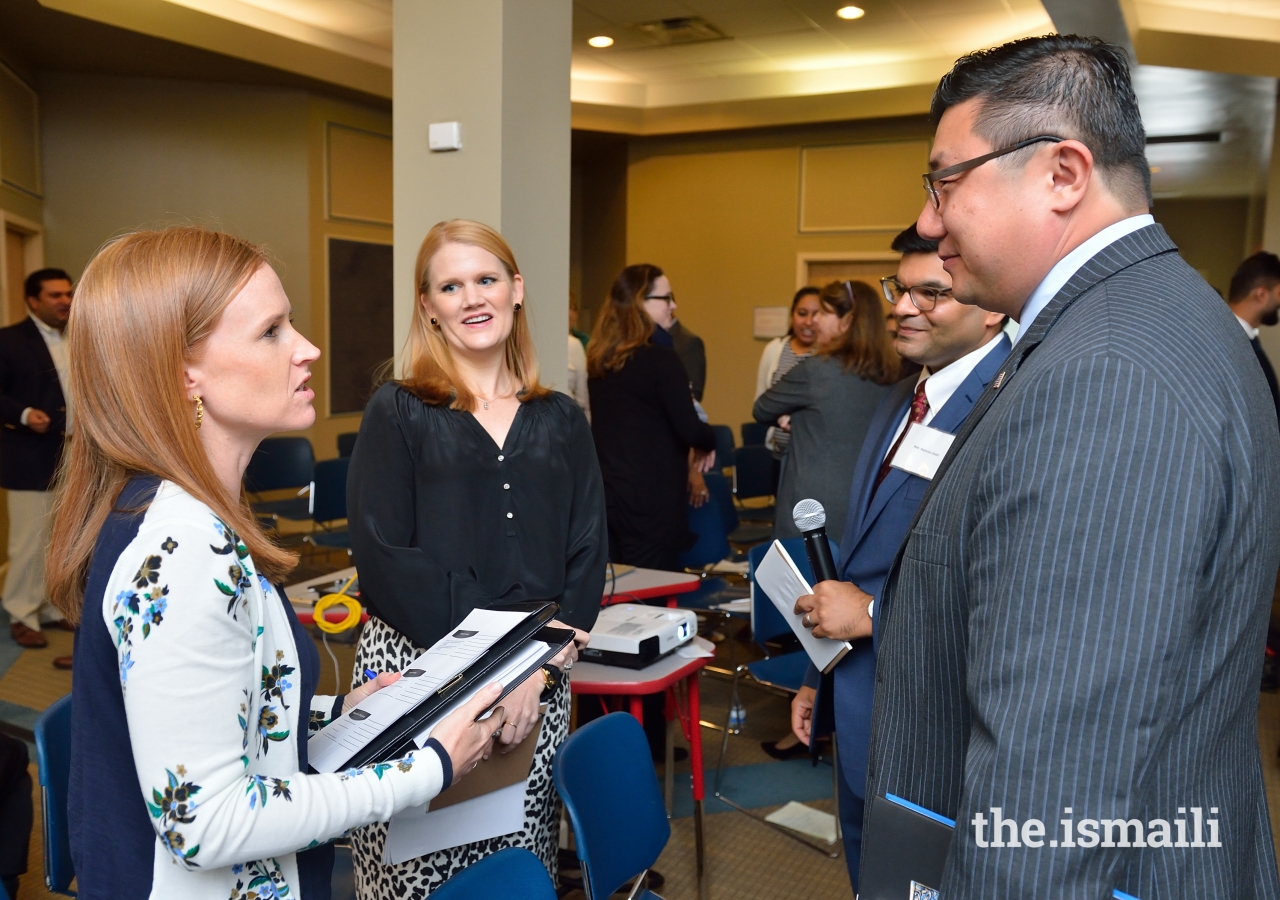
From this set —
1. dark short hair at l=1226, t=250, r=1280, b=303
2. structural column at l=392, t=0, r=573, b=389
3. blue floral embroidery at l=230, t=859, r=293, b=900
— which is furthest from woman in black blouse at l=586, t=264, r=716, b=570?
dark short hair at l=1226, t=250, r=1280, b=303

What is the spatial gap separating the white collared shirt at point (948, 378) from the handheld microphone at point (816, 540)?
0.21 metres

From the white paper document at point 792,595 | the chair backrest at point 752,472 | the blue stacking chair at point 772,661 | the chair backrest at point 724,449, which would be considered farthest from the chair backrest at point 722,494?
the white paper document at point 792,595

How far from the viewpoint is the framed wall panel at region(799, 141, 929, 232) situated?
8172mm

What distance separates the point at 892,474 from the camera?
70.5 inches

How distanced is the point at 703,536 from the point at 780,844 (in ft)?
5.72

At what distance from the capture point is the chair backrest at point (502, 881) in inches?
50.9

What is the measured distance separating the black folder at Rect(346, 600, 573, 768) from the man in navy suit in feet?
2.00

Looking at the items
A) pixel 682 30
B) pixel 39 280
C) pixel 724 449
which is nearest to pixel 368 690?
pixel 39 280

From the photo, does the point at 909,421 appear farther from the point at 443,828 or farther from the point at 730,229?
the point at 730,229

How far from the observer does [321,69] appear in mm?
Answer: 7031

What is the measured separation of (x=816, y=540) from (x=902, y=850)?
100 centimetres

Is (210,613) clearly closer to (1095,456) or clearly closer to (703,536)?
(1095,456)

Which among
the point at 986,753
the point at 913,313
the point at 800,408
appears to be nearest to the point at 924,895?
the point at 986,753

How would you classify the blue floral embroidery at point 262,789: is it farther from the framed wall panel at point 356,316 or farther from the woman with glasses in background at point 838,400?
the framed wall panel at point 356,316
